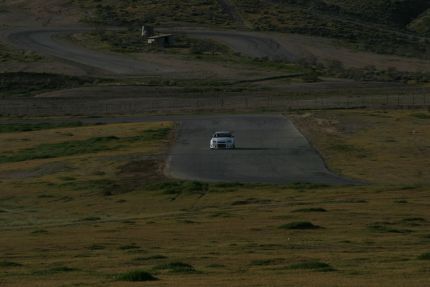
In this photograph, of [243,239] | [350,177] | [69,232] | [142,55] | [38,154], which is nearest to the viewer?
[243,239]

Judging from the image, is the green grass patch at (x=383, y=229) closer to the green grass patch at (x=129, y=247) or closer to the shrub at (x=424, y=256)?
the green grass patch at (x=129, y=247)

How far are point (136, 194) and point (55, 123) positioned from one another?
42783mm

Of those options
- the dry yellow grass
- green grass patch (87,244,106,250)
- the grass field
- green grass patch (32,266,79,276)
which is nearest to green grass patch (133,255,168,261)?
the grass field

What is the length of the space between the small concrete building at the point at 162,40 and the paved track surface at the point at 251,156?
52.9 m

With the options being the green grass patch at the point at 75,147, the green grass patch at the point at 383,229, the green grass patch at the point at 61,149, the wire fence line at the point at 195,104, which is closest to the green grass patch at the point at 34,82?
the wire fence line at the point at 195,104

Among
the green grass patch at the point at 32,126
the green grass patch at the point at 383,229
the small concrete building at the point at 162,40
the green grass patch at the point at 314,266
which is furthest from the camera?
the small concrete building at the point at 162,40

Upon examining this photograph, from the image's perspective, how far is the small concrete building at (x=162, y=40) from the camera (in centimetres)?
14950

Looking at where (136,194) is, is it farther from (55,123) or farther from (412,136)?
(55,123)

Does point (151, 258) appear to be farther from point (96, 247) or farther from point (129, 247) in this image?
point (96, 247)

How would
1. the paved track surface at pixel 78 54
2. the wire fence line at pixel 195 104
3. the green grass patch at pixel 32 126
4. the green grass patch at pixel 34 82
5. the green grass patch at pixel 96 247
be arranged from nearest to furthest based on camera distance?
the green grass patch at pixel 96 247 → the green grass patch at pixel 32 126 → the wire fence line at pixel 195 104 → the green grass patch at pixel 34 82 → the paved track surface at pixel 78 54

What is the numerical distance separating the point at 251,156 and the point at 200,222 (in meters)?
28.5

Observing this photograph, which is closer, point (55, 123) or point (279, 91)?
point (55, 123)

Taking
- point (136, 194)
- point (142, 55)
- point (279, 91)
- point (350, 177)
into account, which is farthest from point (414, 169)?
point (142, 55)

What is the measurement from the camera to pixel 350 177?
65.1 metres
